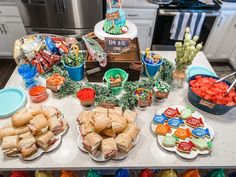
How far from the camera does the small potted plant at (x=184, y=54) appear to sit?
1050mm

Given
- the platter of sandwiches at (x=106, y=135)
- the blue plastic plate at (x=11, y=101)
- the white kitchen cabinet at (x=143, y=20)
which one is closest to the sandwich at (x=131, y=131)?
the platter of sandwiches at (x=106, y=135)

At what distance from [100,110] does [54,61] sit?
1.86ft

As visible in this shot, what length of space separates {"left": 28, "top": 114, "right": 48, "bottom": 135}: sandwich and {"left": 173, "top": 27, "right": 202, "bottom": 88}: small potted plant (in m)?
0.82

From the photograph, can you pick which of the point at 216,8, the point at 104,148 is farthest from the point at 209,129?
the point at 216,8

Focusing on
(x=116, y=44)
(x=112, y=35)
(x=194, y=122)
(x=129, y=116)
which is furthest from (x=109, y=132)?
(x=112, y=35)

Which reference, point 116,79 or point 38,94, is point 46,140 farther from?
point 116,79

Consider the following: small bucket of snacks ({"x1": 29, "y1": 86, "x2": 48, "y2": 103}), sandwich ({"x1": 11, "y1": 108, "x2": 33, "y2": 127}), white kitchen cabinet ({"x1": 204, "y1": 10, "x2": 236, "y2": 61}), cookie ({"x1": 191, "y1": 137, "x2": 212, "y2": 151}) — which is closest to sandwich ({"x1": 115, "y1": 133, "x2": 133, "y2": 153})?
cookie ({"x1": 191, "y1": 137, "x2": 212, "y2": 151})

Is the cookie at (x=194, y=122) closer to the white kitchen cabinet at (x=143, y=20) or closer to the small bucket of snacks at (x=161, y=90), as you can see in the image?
the small bucket of snacks at (x=161, y=90)

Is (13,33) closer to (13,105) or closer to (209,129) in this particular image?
(13,105)

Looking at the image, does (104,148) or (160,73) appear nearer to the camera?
(104,148)

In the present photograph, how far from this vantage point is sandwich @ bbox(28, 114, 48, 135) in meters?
Result: 0.85

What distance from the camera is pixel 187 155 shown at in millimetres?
873

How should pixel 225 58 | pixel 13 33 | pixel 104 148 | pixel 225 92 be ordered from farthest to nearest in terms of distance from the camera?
pixel 225 58 → pixel 13 33 → pixel 225 92 → pixel 104 148

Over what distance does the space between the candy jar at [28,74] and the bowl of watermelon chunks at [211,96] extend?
3.14ft
